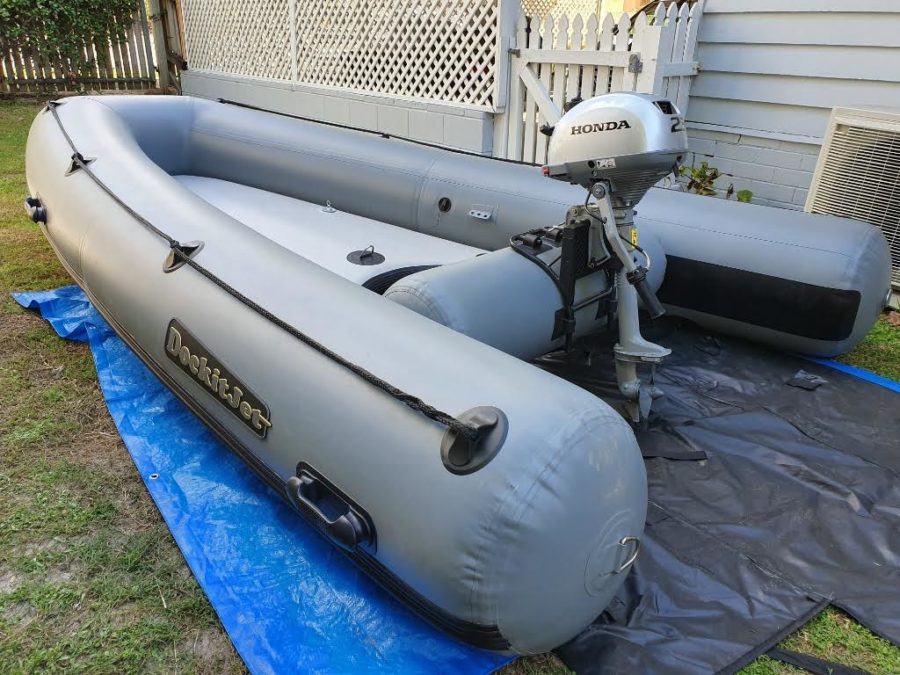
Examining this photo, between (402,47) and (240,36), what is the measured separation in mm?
2701

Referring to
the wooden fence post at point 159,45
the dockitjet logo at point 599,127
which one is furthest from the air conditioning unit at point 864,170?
the wooden fence post at point 159,45

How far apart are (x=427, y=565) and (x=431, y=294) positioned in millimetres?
886

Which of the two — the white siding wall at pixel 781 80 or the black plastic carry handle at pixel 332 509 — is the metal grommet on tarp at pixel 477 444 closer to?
the black plastic carry handle at pixel 332 509

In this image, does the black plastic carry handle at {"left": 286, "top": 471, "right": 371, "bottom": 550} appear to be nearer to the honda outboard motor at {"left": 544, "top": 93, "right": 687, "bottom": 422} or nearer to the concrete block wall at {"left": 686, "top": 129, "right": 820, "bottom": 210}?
the honda outboard motor at {"left": 544, "top": 93, "right": 687, "bottom": 422}

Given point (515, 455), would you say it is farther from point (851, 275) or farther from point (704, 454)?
point (851, 275)

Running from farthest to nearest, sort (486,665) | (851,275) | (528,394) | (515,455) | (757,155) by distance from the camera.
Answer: (757,155), (851,275), (486,665), (528,394), (515,455)

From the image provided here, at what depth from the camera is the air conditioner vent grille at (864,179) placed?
3.40 m

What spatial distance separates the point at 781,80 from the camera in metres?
4.13

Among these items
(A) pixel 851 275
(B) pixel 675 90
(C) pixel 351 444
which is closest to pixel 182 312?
(C) pixel 351 444

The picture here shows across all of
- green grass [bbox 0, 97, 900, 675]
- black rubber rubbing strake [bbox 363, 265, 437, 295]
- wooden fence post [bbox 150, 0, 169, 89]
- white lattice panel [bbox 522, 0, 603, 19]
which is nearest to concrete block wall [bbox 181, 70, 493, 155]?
wooden fence post [bbox 150, 0, 169, 89]

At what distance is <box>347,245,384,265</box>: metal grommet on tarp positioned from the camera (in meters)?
2.92

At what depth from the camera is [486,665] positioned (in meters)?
1.62

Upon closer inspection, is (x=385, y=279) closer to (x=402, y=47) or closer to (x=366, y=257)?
(x=366, y=257)

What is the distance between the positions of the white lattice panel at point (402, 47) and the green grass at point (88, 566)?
3472 millimetres
